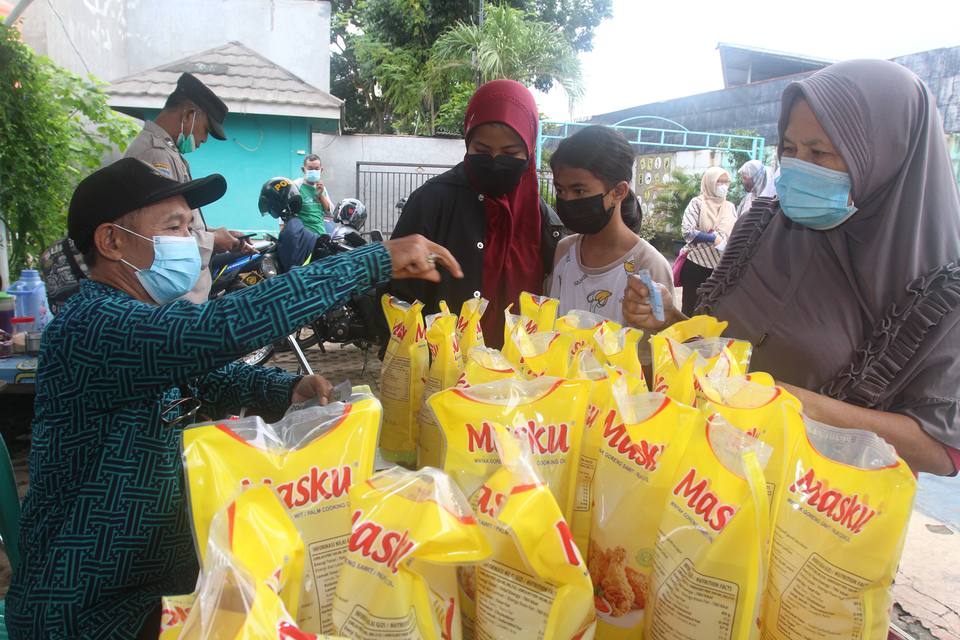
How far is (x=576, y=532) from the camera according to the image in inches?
36.4

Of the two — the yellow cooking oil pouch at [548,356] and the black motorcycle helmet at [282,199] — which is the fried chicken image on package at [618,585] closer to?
the yellow cooking oil pouch at [548,356]

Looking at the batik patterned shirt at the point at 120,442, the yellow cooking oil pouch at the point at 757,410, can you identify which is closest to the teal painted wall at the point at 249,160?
the batik patterned shirt at the point at 120,442

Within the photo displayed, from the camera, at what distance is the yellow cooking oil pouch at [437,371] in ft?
4.03

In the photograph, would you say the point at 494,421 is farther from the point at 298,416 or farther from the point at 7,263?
the point at 7,263

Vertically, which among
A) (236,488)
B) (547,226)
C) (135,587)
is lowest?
(135,587)

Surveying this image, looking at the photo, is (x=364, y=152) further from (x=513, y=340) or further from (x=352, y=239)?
(x=513, y=340)

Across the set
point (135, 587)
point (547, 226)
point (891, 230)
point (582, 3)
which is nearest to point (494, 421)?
point (135, 587)

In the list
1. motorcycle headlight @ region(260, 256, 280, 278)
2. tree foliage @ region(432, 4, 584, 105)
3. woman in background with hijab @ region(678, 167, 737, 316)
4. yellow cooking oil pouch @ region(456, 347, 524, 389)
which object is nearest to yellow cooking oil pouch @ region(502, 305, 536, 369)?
yellow cooking oil pouch @ region(456, 347, 524, 389)

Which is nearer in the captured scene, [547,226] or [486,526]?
[486,526]

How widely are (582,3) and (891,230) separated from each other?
68.6 ft

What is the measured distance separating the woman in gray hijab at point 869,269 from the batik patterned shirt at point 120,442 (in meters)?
1.02

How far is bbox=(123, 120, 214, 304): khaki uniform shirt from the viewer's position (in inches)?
130

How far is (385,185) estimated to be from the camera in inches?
494

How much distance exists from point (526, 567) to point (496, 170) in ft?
5.53
